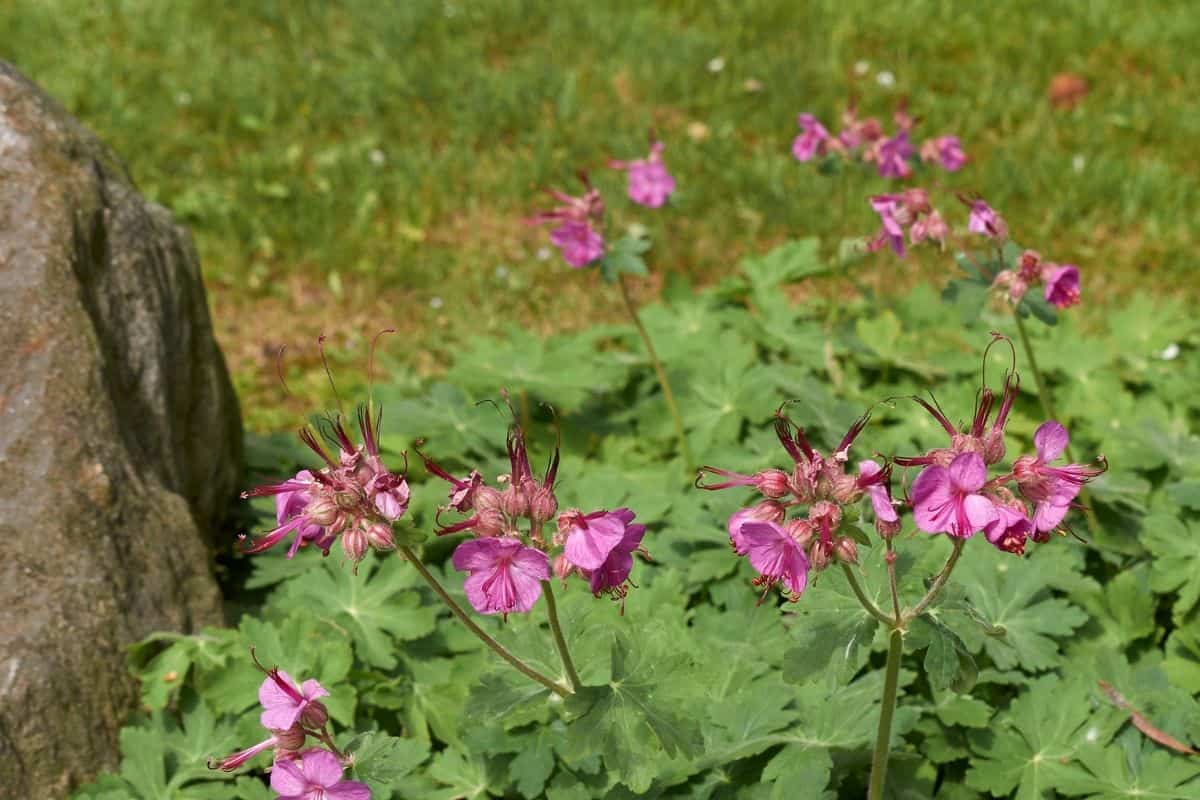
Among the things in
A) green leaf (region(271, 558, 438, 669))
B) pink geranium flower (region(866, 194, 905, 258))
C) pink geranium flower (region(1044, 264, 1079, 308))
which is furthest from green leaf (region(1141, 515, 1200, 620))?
green leaf (region(271, 558, 438, 669))

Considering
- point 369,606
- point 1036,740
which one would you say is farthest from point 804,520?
point 369,606

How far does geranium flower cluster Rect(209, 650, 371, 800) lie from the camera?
6.83ft

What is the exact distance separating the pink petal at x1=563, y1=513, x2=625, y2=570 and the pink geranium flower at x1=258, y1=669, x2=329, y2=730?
0.50 m

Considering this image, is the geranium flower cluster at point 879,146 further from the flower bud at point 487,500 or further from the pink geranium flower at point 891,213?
the flower bud at point 487,500

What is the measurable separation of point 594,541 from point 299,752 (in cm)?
61

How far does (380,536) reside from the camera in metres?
2.13

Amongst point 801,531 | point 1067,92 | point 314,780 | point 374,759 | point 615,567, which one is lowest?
point 1067,92

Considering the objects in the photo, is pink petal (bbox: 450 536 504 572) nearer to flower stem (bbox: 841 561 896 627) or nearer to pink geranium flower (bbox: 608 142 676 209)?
flower stem (bbox: 841 561 896 627)

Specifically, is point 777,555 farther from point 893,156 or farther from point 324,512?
point 893,156

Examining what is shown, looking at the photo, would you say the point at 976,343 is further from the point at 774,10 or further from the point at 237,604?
the point at 774,10

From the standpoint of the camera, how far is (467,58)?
6.76 m

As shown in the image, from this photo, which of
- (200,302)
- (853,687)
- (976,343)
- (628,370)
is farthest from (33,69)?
(853,687)

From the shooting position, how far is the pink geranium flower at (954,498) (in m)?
2.01

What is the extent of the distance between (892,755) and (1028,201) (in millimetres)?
3728
